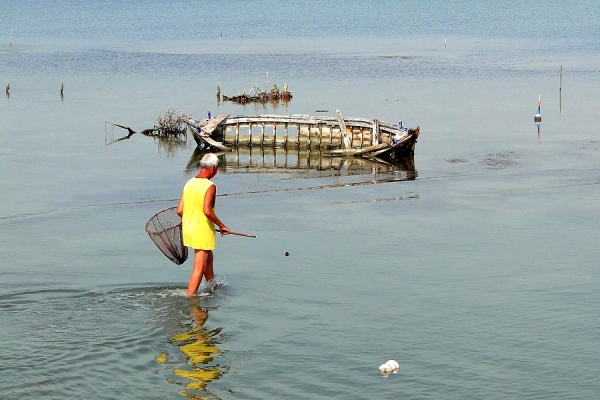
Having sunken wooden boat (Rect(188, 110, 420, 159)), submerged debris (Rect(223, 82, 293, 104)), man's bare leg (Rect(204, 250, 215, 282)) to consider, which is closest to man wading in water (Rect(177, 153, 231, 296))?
man's bare leg (Rect(204, 250, 215, 282))

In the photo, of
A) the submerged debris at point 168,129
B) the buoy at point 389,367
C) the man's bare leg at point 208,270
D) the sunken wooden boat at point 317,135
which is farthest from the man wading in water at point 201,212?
the submerged debris at point 168,129

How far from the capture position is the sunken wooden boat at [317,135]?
32875mm

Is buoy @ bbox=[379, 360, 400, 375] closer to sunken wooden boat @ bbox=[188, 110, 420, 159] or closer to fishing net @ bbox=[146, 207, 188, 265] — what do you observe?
fishing net @ bbox=[146, 207, 188, 265]

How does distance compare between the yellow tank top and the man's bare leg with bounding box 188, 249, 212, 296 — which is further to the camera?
the man's bare leg with bounding box 188, 249, 212, 296

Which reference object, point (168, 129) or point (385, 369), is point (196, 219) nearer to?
point (385, 369)

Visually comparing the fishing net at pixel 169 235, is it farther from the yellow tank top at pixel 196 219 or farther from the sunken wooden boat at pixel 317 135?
the sunken wooden boat at pixel 317 135

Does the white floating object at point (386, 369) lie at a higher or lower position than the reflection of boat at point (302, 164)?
lower

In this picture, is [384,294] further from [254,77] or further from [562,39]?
[562,39]

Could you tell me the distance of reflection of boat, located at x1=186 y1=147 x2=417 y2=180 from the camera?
30547mm

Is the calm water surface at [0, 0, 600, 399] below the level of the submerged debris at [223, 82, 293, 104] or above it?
below

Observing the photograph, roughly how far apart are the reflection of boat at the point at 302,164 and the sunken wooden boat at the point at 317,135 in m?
0.32

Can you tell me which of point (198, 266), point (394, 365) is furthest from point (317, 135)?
point (394, 365)

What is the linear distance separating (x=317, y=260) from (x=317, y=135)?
56.9ft

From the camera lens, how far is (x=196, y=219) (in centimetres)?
1323
